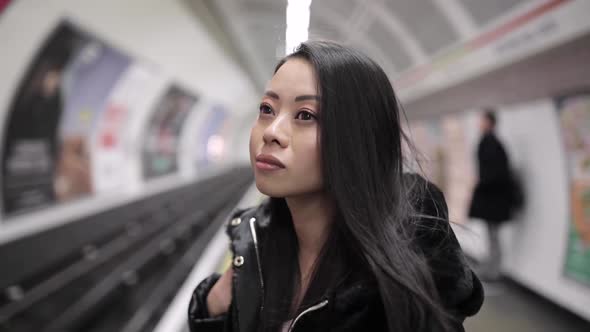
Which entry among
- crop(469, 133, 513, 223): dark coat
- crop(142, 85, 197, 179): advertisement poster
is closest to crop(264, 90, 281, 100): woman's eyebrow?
crop(469, 133, 513, 223): dark coat

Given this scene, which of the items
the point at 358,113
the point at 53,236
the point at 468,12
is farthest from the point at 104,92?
the point at 358,113

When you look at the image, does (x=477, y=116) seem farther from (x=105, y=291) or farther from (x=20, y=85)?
(x=20, y=85)

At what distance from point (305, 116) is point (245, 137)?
2.68 metres

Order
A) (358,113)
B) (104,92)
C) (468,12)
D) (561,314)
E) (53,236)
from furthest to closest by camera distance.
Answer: (104,92), (53,236), (561,314), (468,12), (358,113)

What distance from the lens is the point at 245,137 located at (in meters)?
3.43

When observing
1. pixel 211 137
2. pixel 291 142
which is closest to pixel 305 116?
pixel 291 142

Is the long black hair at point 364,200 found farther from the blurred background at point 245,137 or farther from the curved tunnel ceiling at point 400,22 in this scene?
the curved tunnel ceiling at point 400,22

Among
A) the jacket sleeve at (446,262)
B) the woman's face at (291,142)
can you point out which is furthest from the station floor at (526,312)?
the woman's face at (291,142)

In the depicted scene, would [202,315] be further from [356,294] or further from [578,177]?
[578,177]

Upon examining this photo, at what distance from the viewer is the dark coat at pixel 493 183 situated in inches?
157

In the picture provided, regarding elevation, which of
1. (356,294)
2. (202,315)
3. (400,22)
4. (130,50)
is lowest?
(202,315)

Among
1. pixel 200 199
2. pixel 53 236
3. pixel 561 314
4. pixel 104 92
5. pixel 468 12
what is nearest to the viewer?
pixel 468 12

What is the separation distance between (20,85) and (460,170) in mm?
5623

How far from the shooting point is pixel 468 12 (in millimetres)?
3234
